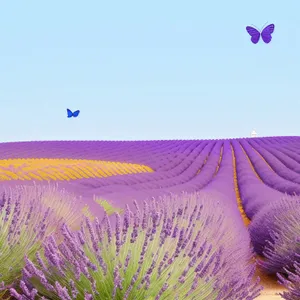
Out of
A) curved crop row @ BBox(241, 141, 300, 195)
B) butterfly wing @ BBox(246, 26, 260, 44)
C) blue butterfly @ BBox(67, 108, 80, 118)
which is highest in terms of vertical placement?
butterfly wing @ BBox(246, 26, 260, 44)

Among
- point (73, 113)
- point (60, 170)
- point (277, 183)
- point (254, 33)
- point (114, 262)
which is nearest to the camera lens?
point (114, 262)

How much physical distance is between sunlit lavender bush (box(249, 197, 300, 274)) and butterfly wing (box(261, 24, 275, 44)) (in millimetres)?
8914

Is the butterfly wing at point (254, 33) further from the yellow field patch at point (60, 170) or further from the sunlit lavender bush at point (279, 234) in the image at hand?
the sunlit lavender bush at point (279, 234)

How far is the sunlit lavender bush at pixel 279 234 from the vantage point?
16.4ft

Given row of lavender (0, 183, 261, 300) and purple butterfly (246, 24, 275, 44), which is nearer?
row of lavender (0, 183, 261, 300)

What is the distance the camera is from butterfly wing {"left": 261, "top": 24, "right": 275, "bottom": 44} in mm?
14659

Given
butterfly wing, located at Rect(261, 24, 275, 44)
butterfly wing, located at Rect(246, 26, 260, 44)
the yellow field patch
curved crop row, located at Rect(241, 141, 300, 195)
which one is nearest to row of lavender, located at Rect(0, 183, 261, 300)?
curved crop row, located at Rect(241, 141, 300, 195)

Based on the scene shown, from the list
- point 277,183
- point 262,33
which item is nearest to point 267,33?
point 262,33

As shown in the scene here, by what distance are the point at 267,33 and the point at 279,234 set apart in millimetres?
10513

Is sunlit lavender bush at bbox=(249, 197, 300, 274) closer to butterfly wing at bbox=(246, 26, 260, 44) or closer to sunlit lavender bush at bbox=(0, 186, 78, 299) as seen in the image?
sunlit lavender bush at bbox=(0, 186, 78, 299)

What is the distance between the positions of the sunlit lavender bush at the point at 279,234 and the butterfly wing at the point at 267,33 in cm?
891

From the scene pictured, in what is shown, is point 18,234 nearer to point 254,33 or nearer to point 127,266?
point 127,266

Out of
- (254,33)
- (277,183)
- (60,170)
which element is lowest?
(277,183)

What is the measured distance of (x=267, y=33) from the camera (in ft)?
49.0
